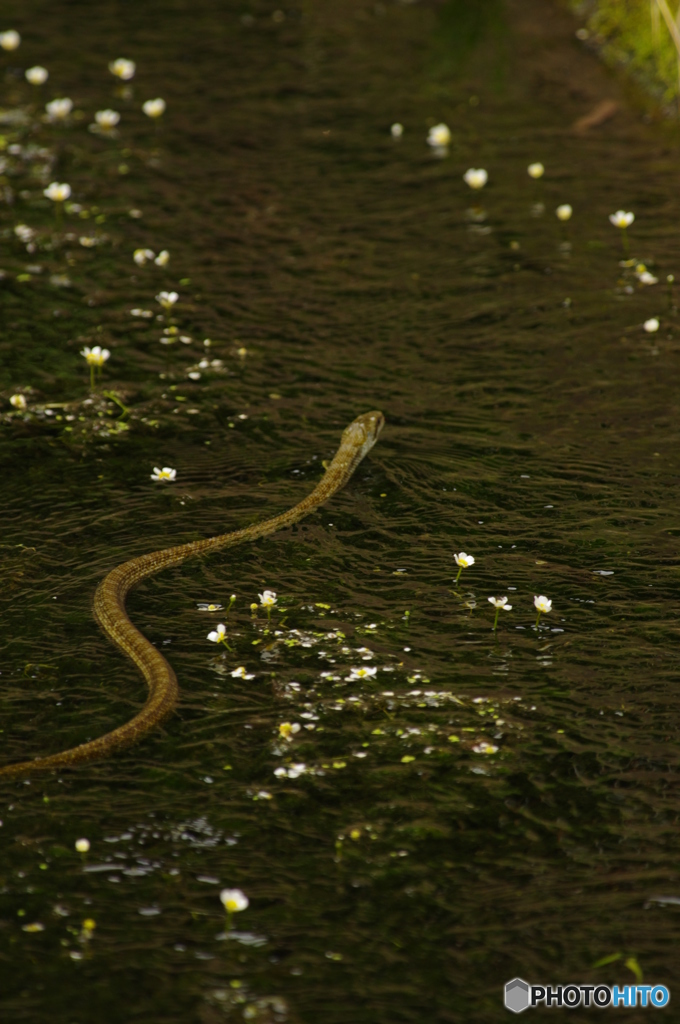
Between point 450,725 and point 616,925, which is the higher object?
point 450,725

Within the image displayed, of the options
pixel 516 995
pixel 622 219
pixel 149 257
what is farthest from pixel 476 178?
pixel 516 995

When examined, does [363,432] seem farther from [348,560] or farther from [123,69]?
[123,69]

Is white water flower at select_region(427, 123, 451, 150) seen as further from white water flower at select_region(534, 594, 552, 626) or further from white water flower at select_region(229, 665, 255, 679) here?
white water flower at select_region(229, 665, 255, 679)

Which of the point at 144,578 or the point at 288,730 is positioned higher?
the point at 144,578

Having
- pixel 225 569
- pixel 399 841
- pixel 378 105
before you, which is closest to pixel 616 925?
pixel 399 841

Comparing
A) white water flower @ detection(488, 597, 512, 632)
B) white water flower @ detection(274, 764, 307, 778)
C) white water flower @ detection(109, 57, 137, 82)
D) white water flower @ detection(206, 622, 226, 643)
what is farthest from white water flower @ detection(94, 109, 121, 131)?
white water flower @ detection(274, 764, 307, 778)

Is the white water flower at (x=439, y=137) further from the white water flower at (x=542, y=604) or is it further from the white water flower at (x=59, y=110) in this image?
the white water flower at (x=542, y=604)

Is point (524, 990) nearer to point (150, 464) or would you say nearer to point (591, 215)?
point (150, 464)
